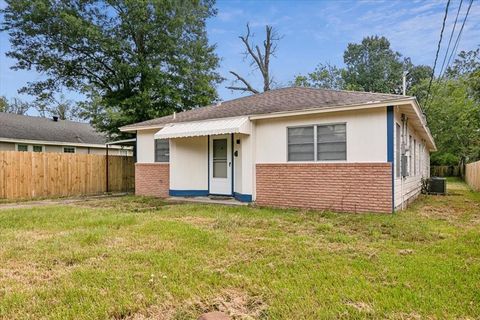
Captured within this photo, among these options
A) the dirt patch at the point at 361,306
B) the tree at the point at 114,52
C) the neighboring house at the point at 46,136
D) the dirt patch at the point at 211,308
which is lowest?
the dirt patch at the point at 211,308

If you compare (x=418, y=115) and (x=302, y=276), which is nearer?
(x=302, y=276)

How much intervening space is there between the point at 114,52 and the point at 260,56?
1405 centimetres

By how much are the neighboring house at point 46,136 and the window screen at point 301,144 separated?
18.8 metres

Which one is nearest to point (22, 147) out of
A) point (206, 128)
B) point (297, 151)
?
point (206, 128)

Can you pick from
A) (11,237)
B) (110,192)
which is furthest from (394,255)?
(110,192)

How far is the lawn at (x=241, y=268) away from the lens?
10.8 ft

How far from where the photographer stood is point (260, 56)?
29.5 meters

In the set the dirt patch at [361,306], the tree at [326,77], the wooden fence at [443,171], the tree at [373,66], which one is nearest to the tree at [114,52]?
the dirt patch at [361,306]

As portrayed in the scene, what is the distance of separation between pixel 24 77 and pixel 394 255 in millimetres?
24345

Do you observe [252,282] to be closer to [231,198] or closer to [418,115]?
[231,198]

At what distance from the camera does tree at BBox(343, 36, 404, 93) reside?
3928cm

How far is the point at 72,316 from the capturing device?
10.4 ft

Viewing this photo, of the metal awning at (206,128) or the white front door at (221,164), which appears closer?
the metal awning at (206,128)

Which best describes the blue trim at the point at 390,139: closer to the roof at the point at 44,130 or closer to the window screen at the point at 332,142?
the window screen at the point at 332,142
